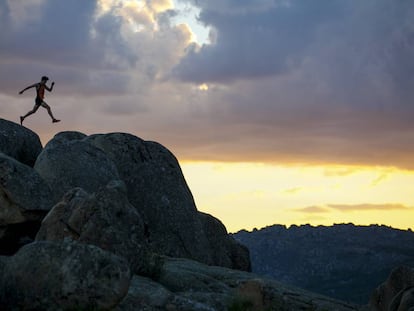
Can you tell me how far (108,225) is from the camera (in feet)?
96.5

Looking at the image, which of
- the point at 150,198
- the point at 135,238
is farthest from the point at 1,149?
the point at 135,238

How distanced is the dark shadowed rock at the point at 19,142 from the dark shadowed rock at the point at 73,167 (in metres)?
2.40

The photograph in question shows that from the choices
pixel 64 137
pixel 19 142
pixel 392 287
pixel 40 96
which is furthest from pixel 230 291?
pixel 40 96

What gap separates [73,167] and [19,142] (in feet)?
16.9

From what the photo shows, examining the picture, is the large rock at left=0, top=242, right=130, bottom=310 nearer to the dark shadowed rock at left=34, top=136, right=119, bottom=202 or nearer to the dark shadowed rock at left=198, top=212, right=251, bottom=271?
the dark shadowed rock at left=34, top=136, right=119, bottom=202

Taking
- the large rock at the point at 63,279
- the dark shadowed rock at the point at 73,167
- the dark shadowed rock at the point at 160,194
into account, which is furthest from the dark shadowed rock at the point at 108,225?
the dark shadowed rock at the point at 160,194

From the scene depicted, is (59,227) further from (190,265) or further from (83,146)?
(83,146)

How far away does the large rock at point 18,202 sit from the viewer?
37406 mm

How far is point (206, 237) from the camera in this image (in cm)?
4969

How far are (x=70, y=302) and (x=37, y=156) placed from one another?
2505 centimetres

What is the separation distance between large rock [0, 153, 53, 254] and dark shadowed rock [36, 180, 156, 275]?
21.4ft

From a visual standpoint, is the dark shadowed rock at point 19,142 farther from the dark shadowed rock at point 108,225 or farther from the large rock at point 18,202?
the dark shadowed rock at point 108,225

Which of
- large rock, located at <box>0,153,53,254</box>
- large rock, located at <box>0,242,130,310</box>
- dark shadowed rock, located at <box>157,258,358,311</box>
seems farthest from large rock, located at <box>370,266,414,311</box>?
large rock, located at <box>0,242,130,310</box>

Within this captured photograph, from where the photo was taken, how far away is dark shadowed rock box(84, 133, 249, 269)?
45.7 metres
